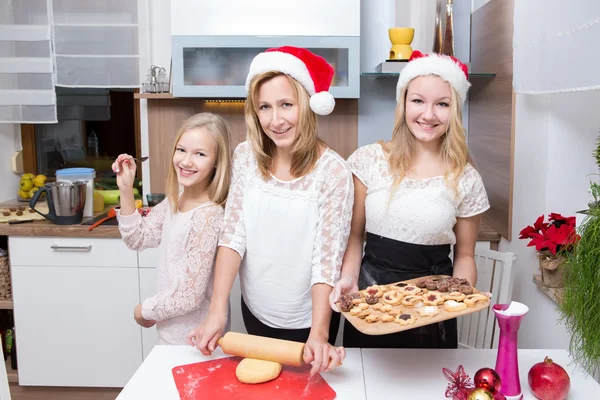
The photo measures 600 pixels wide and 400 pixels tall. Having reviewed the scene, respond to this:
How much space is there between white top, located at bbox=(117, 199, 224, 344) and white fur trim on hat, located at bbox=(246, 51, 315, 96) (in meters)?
0.40

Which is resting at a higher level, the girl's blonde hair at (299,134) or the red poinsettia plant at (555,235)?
the girl's blonde hair at (299,134)

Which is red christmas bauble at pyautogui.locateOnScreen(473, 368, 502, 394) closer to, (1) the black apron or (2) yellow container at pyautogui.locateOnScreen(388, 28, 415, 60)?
(1) the black apron

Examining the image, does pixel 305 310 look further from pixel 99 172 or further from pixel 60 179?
pixel 99 172

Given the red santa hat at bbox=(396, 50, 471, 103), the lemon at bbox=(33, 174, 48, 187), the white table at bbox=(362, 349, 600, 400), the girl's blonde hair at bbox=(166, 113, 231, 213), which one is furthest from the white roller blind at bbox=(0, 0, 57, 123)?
the white table at bbox=(362, 349, 600, 400)

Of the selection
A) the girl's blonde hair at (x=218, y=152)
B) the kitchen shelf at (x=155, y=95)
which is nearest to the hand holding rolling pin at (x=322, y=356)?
the girl's blonde hair at (x=218, y=152)

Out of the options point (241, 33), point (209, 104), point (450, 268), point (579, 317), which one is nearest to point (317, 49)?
point (241, 33)

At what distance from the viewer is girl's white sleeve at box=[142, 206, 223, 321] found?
1665 mm

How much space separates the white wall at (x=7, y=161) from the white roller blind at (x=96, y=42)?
17.0 inches

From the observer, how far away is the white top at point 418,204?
163cm

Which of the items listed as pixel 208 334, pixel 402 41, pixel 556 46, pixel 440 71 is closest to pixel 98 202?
pixel 402 41

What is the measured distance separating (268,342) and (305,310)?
0.31 meters

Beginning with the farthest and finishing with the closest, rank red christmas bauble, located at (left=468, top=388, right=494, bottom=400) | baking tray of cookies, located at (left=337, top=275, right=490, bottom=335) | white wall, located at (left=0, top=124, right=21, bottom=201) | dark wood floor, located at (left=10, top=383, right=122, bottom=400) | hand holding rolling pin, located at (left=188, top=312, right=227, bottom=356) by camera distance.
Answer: white wall, located at (left=0, top=124, right=21, bottom=201)
dark wood floor, located at (left=10, top=383, right=122, bottom=400)
hand holding rolling pin, located at (left=188, top=312, right=227, bottom=356)
baking tray of cookies, located at (left=337, top=275, right=490, bottom=335)
red christmas bauble, located at (left=468, top=388, right=494, bottom=400)

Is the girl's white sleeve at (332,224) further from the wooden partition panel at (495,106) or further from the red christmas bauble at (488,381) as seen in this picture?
the wooden partition panel at (495,106)

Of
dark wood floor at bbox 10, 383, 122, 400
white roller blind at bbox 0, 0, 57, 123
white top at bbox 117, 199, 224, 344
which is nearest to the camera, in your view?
white top at bbox 117, 199, 224, 344
